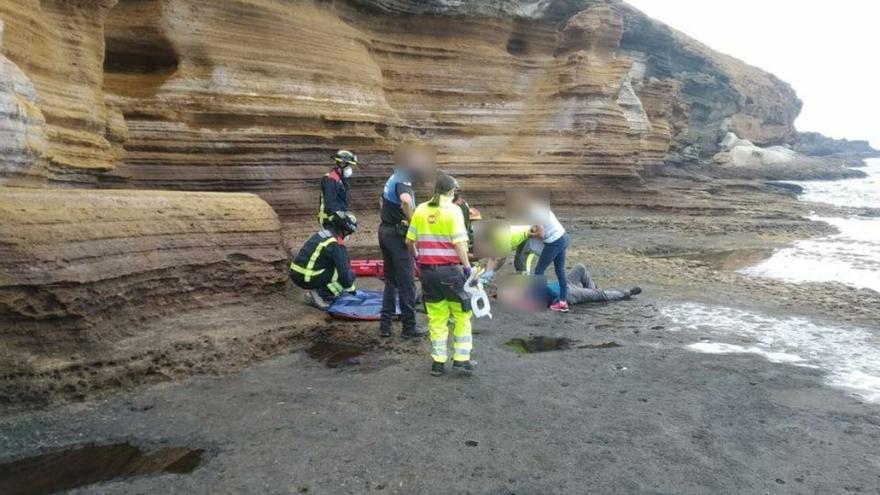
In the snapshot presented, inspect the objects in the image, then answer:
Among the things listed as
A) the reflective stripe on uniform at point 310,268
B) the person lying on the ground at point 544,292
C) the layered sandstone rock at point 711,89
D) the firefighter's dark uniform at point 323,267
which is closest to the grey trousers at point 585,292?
the person lying on the ground at point 544,292

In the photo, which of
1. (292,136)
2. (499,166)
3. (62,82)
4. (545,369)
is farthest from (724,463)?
(499,166)

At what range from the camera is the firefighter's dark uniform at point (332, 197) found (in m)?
7.68

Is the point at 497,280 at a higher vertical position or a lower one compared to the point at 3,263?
lower

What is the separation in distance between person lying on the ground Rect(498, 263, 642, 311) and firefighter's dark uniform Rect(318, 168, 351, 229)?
2.66 m

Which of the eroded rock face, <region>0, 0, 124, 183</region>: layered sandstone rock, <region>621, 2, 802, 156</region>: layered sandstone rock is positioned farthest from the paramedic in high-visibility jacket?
<region>621, 2, 802, 156</region>: layered sandstone rock

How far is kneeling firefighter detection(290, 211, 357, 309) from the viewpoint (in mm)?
7414

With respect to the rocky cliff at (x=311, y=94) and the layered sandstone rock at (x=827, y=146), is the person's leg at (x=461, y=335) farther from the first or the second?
the layered sandstone rock at (x=827, y=146)

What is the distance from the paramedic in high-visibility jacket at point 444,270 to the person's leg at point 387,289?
3.66ft

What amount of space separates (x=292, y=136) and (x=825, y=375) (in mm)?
12556

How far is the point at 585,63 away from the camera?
2444cm

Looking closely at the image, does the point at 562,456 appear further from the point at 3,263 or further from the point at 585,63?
the point at 585,63

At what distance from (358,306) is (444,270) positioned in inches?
86.6

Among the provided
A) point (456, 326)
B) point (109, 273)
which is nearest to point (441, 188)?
point (456, 326)

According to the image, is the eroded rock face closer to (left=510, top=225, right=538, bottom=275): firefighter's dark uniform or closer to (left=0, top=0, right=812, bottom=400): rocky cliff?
(left=0, top=0, right=812, bottom=400): rocky cliff
